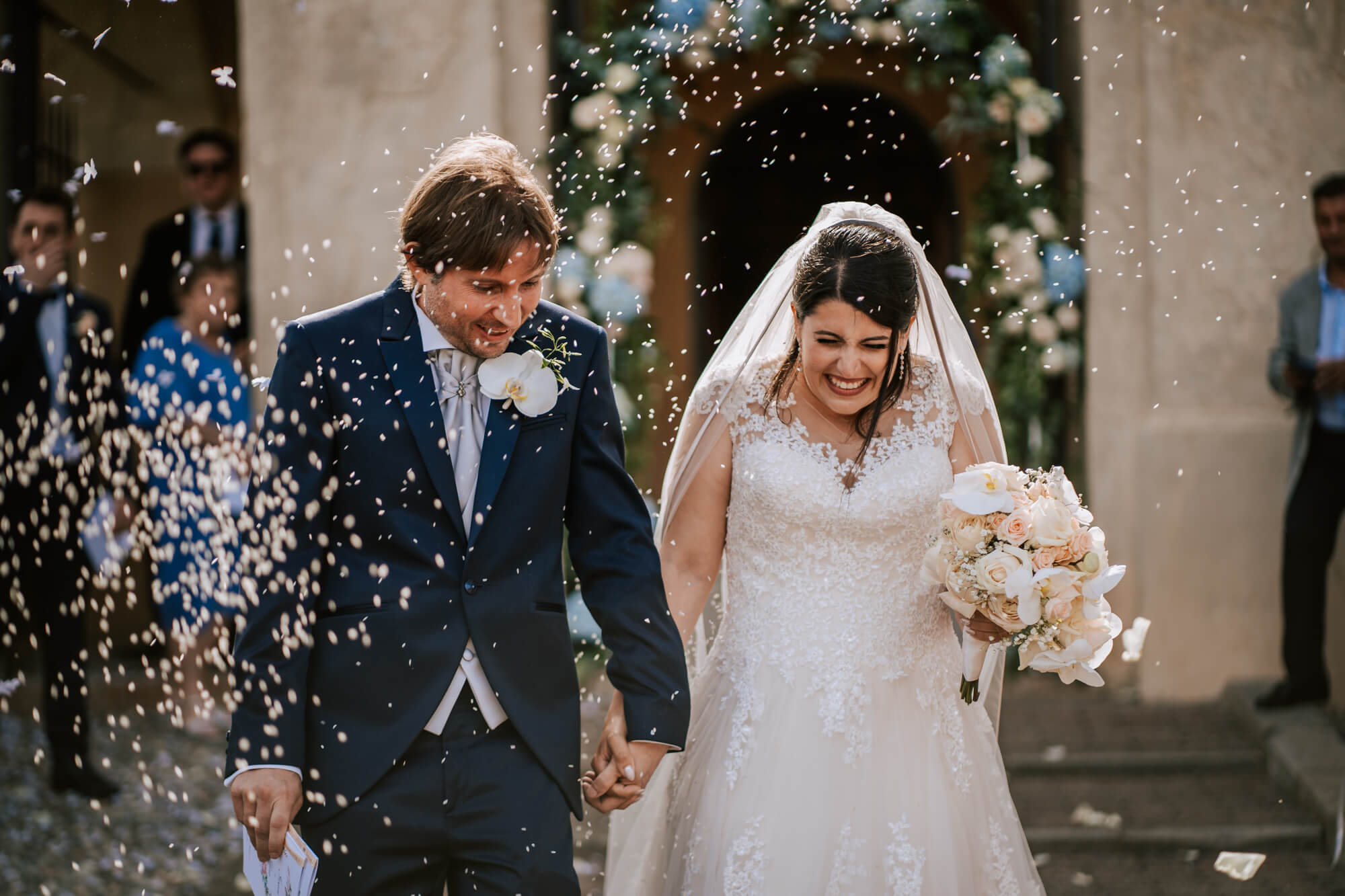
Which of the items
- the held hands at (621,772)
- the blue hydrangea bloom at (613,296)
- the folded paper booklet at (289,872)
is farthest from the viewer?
the blue hydrangea bloom at (613,296)

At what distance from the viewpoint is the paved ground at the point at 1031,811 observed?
4.75 meters

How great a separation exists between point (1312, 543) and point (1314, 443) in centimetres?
45

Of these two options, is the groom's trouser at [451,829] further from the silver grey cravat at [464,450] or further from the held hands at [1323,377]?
the held hands at [1323,377]

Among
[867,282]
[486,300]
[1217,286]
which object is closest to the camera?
[486,300]

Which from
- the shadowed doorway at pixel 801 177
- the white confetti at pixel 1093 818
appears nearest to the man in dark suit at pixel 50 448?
the white confetti at pixel 1093 818

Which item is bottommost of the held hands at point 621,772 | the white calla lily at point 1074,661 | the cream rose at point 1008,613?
the held hands at point 621,772

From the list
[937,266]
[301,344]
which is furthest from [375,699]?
[937,266]

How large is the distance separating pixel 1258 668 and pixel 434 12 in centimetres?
556

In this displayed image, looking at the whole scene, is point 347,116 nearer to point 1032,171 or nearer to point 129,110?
point 129,110

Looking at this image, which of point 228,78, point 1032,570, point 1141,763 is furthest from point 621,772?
point 228,78

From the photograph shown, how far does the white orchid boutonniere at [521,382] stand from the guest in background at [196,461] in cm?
390

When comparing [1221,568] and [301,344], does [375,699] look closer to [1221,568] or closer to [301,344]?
[301,344]

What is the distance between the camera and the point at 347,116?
22.7 feet

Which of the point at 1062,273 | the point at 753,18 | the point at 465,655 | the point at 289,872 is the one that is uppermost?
the point at 753,18
